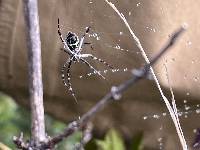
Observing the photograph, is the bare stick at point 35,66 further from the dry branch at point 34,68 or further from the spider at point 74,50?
the spider at point 74,50

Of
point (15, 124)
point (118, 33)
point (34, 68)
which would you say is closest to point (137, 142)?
point (118, 33)

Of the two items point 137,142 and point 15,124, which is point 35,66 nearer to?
point 137,142

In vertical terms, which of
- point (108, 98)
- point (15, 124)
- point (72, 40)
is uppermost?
point (15, 124)

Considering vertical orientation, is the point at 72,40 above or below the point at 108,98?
above

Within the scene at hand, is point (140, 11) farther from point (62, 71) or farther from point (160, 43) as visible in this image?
point (62, 71)

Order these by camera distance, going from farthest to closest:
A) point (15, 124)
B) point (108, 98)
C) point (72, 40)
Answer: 1. point (15, 124)
2. point (72, 40)
3. point (108, 98)

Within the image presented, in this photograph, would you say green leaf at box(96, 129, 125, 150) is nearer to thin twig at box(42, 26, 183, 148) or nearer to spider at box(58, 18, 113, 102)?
spider at box(58, 18, 113, 102)

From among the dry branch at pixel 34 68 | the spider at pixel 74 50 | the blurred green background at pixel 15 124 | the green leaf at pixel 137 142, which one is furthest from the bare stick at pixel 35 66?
the blurred green background at pixel 15 124
